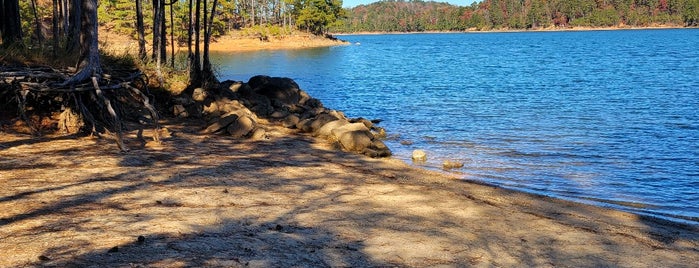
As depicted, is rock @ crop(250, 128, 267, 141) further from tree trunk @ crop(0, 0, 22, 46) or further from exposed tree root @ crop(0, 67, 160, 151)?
tree trunk @ crop(0, 0, 22, 46)

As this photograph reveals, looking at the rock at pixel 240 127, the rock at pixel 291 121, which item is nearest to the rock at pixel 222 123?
the rock at pixel 240 127

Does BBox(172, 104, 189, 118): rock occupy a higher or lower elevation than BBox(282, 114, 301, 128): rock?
higher

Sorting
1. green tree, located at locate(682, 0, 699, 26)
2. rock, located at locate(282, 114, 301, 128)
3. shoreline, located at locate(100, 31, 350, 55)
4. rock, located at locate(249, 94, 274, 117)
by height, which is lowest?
shoreline, located at locate(100, 31, 350, 55)

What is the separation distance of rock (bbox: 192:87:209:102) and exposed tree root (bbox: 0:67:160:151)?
4.86 meters

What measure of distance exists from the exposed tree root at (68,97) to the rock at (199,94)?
15.9 feet

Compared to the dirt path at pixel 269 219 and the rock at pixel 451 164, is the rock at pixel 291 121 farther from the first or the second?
the dirt path at pixel 269 219

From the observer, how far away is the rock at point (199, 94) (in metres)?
17.7

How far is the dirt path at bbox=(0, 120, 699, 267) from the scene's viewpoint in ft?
20.1

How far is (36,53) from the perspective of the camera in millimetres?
13758

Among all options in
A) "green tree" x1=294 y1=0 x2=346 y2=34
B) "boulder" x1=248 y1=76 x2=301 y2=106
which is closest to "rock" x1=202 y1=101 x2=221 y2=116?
"boulder" x1=248 y1=76 x2=301 y2=106

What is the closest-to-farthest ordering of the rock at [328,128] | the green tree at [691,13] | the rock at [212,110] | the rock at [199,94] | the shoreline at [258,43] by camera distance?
the rock at [328,128], the rock at [212,110], the rock at [199,94], the shoreline at [258,43], the green tree at [691,13]

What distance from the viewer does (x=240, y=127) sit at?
14.4 m

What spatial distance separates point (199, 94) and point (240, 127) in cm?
393

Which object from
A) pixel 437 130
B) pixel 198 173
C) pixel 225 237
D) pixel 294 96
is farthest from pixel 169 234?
pixel 294 96
